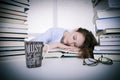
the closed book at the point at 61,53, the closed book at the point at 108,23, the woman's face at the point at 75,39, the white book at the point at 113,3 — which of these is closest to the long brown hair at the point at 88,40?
the woman's face at the point at 75,39

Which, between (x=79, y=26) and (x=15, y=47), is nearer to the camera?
(x=15, y=47)

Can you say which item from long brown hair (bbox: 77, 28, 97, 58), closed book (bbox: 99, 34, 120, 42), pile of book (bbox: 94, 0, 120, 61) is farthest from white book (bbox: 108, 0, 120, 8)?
long brown hair (bbox: 77, 28, 97, 58)

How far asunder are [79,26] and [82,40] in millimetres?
185

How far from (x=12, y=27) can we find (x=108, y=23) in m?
0.69

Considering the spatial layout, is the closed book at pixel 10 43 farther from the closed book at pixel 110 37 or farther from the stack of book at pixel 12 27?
the closed book at pixel 110 37

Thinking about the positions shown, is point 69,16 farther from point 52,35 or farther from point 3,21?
point 3,21

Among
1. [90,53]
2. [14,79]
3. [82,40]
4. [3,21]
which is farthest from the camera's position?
[82,40]

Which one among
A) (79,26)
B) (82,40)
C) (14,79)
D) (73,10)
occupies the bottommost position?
(14,79)

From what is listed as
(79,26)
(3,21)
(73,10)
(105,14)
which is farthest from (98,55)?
(3,21)

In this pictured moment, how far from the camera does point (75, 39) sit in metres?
1.30

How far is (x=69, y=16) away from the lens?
1.43 m

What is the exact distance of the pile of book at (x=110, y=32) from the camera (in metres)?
1.00

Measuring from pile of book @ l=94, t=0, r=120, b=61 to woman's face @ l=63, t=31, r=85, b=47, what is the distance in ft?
0.90

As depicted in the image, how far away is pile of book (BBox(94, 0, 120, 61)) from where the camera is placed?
997mm
